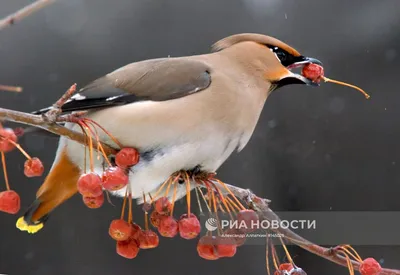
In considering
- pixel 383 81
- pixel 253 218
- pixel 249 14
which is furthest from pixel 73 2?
pixel 253 218

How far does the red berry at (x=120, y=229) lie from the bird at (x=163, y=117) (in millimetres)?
99

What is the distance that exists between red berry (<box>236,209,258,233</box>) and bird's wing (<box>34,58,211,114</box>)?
341 millimetres

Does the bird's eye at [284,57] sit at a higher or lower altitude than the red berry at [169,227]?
higher

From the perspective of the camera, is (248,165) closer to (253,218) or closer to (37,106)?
(37,106)

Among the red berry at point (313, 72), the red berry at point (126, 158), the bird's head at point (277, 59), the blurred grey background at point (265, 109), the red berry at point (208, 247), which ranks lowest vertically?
the red berry at point (208, 247)

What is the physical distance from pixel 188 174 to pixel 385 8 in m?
1.92

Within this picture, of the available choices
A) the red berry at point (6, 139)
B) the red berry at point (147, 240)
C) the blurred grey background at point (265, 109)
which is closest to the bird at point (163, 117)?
the red berry at point (147, 240)

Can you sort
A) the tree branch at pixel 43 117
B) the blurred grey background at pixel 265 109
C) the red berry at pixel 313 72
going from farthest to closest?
the blurred grey background at pixel 265 109
the red berry at pixel 313 72
the tree branch at pixel 43 117

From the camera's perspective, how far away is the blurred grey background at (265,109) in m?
2.58

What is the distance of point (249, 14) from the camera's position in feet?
8.93

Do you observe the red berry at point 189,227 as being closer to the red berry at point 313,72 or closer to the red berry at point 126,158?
the red berry at point 126,158

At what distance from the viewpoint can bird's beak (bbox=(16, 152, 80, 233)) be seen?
4.07 ft

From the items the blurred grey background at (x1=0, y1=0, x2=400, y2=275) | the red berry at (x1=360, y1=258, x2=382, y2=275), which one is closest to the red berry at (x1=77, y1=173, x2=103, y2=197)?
the red berry at (x1=360, y1=258, x2=382, y2=275)

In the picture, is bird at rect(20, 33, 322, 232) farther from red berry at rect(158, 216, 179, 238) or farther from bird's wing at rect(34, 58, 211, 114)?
red berry at rect(158, 216, 179, 238)
